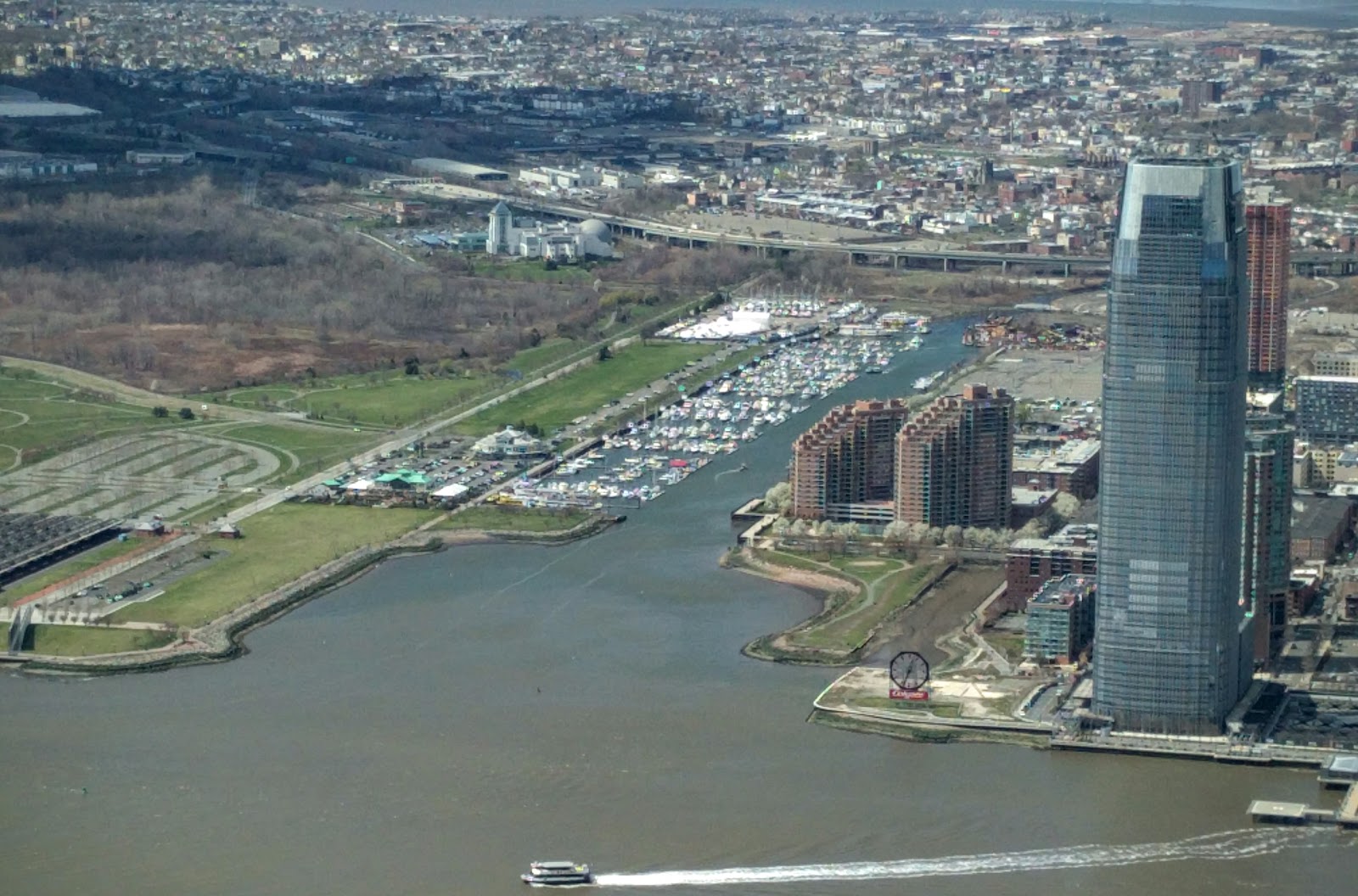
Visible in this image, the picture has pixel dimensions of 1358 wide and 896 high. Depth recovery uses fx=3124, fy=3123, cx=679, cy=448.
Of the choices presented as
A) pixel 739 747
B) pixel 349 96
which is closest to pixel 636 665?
pixel 739 747

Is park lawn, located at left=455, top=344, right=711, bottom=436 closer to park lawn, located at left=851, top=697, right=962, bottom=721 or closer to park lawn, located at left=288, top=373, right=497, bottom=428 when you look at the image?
park lawn, located at left=288, top=373, right=497, bottom=428

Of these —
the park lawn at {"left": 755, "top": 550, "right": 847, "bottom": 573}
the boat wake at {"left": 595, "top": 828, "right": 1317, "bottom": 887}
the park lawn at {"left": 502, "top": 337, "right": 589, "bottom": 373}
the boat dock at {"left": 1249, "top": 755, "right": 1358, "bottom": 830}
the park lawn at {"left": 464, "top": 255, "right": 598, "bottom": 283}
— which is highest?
the park lawn at {"left": 464, "top": 255, "right": 598, "bottom": 283}

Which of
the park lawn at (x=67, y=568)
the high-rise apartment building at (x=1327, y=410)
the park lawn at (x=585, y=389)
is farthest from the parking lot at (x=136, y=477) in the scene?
the high-rise apartment building at (x=1327, y=410)

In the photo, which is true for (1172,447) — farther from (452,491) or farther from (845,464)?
(452,491)

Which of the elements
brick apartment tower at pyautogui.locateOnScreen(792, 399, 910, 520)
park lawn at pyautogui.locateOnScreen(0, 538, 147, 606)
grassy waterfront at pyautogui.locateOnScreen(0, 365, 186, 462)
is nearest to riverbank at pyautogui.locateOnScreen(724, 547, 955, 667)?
brick apartment tower at pyautogui.locateOnScreen(792, 399, 910, 520)

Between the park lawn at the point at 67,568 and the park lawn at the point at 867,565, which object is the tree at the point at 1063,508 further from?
the park lawn at the point at 67,568

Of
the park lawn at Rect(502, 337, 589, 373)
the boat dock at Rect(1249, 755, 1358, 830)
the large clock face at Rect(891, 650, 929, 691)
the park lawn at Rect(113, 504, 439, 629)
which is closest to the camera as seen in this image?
the boat dock at Rect(1249, 755, 1358, 830)

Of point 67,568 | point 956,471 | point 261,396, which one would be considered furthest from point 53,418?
point 956,471
